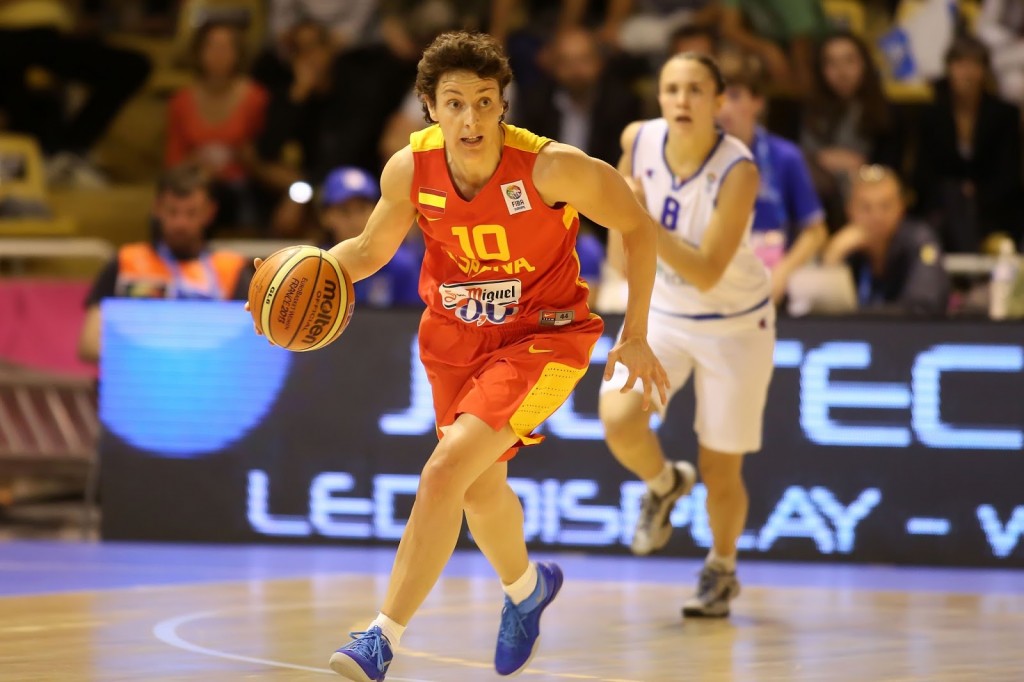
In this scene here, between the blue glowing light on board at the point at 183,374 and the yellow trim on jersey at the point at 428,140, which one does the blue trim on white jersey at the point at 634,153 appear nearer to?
the yellow trim on jersey at the point at 428,140

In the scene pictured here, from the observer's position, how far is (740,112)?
311 inches

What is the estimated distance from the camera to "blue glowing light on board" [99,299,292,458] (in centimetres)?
890

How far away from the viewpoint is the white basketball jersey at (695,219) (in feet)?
22.4

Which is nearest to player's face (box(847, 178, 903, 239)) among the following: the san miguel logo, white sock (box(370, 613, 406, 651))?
the san miguel logo

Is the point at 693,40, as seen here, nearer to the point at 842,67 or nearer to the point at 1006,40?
the point at 842,67

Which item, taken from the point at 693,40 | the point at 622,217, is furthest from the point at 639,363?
the point at 693,40

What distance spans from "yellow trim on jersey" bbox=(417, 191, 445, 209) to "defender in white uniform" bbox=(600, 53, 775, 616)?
159cm

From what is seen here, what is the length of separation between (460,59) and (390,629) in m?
1.73

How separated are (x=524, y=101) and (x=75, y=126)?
367 centimetres

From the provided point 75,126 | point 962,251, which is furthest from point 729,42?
point 75,126

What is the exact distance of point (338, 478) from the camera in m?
8.83

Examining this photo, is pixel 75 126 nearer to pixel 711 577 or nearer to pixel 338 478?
pixel 338 478

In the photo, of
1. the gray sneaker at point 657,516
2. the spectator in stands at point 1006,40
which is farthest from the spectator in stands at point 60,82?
the gray sneaker at point 657,516

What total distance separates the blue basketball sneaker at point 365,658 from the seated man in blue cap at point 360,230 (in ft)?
16.0
